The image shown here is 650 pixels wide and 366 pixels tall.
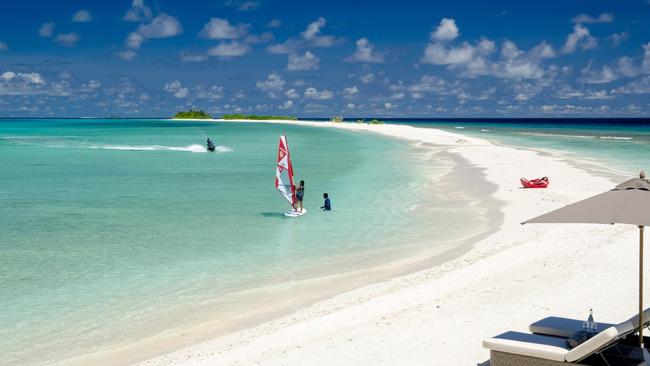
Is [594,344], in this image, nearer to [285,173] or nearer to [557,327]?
[557,327]

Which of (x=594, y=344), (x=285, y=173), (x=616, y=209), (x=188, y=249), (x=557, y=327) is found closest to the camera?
(x=594, y=344)

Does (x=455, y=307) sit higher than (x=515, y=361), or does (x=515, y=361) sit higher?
(x=515, y=361)

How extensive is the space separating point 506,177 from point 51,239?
22199 mm

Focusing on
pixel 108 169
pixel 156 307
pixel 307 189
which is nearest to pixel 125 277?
pixel 156 307

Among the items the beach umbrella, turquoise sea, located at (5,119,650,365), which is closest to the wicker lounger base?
the beach umbrella

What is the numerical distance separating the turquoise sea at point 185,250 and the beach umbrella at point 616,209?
20.0ft

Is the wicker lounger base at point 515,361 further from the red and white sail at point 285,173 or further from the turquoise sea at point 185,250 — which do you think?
the red and white sail at point 285,173

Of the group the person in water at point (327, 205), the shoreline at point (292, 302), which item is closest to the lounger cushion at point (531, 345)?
the shoreline at point (292, 302)

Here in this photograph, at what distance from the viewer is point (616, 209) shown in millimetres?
7316

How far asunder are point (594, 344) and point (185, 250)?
486 inches

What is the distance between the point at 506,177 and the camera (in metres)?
32.2

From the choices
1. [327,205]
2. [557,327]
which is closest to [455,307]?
[557,327]

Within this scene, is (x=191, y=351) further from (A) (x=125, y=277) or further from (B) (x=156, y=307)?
(A) (x=125, y=277)

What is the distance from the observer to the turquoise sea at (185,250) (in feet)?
37.2
